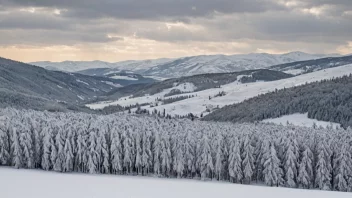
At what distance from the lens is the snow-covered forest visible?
11019 cm

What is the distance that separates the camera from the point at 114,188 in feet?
305

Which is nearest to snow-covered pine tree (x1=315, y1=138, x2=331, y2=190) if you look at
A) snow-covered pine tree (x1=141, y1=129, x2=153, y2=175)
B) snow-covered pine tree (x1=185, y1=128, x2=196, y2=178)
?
snow-covered pine tree (x1=185, y1=128, x2=196, y2=178)

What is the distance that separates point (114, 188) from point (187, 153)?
29780 millimetres

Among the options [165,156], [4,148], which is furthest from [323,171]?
[4,148]

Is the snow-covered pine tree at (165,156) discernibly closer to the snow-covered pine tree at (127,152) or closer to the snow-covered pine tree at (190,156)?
the snow-covered pine tree at (190,156)

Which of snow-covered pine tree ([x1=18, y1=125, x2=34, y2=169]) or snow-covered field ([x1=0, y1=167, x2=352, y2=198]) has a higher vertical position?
snow-covered pine tree ([x1=18, y1=125, x2=34, y2=169])

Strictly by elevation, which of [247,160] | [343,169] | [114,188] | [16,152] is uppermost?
[16,152]

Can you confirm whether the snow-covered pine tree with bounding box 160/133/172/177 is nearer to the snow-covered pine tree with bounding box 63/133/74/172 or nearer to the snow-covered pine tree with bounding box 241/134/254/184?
the snow-covered pine tree with bounding box 241/134/254/184

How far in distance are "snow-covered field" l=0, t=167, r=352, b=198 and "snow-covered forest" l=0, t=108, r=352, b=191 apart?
6184 millimetres

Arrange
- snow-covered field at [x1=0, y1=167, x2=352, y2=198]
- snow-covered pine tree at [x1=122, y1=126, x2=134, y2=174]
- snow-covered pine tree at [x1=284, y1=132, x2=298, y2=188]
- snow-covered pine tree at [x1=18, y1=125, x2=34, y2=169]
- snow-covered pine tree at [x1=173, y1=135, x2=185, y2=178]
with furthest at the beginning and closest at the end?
snow-covered pine tree at [x1=122, y1=126, x2=134, y2=174], snow-covered pine tree at [x1=18, y1=125, x2=34, y2=169], snow-covered pine tree at [x1=173, y1=135, x2=185, y2=178], snow-covered pine tree at [x1=284, y1=132, x2=298, y2=188], snow-covered field at [x1=0, y1=167, x2=352, y2=198]

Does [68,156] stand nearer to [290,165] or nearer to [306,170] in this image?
[290,165]

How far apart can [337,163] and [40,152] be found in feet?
250

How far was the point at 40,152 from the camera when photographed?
119 m

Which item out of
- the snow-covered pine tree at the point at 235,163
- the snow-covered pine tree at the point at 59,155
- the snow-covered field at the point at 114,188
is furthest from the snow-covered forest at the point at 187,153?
the snow-covered field at the point at 114,188
